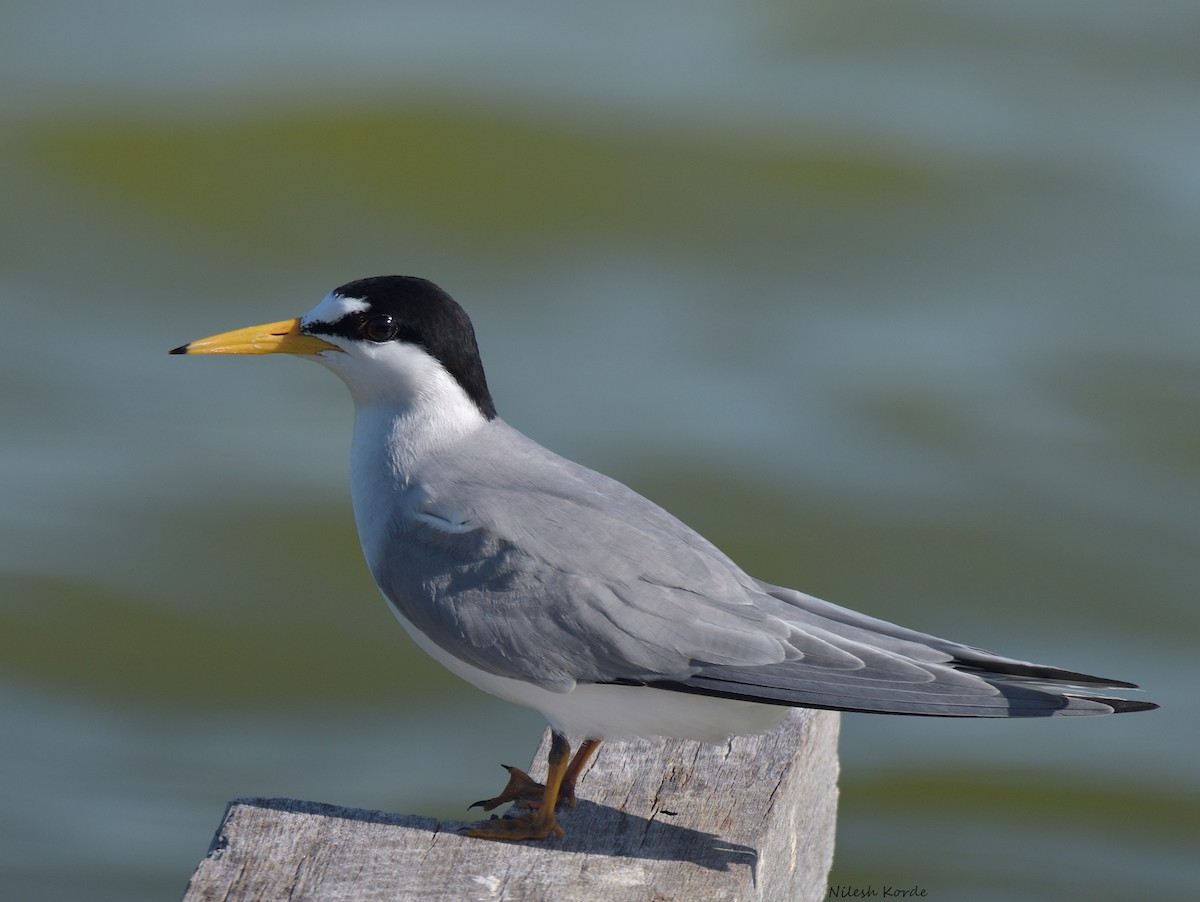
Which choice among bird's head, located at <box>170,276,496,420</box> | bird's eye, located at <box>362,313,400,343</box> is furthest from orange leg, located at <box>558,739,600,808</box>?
bird's eye, located at <box>362,313,400,343</box>

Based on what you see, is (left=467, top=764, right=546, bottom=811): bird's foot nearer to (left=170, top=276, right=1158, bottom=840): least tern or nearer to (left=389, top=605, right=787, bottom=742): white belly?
(left=170, top=276, right=1158, bottom=840): least tern

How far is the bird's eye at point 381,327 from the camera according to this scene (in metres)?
4.72

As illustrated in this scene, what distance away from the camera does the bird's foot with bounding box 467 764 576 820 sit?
171 inches

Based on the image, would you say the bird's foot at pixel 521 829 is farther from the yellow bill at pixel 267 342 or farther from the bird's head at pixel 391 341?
the yellow bill at pixel 267 342

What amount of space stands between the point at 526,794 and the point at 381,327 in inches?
52.2

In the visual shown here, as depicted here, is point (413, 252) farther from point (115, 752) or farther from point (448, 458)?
point (448, 458)

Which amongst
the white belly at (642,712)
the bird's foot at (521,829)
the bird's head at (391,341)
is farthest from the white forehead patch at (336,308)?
the bird's foot at (521,829)

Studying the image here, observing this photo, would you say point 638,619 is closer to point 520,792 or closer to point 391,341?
point 520,792

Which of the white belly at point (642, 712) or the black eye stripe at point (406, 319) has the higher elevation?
the black eye stripe at point (406, 319)

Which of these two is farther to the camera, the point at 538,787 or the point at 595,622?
the point at 538,787

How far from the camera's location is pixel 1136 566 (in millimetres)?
8023

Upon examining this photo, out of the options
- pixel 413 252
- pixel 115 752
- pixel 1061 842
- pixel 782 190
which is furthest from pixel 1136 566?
pixel 115 752

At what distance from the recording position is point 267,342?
480 cm

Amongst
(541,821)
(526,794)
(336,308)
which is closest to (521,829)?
(541,821)
